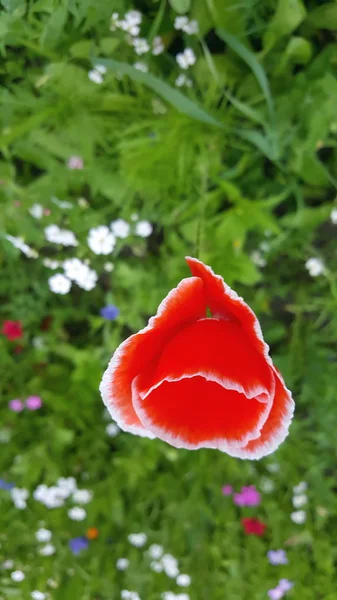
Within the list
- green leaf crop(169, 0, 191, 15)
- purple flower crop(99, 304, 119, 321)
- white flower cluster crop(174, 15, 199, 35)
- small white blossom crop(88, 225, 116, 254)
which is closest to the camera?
green leaf crop(169, 0, 191, 15)

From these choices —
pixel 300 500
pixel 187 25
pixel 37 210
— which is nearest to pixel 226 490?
pixel 300 500

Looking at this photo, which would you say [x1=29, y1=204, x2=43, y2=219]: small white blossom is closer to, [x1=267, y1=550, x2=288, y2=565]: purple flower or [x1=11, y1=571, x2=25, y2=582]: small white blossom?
[x1=11, y1=571, x2=25, y2=582]: small white blossom

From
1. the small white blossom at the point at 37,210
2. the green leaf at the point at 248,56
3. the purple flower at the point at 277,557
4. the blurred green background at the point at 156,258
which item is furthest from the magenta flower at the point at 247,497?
the green leaf at the point at 248,56

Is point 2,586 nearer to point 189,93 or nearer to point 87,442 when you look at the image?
point 87,442

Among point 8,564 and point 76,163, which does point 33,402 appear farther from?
point 76,163

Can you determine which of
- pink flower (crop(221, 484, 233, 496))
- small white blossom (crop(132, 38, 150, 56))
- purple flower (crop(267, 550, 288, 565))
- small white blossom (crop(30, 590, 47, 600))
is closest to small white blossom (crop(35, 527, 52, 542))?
small white blossom (crop(30, 590, 47, 600))

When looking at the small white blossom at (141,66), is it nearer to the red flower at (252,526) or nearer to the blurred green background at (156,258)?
the blurred green background at (156,258)

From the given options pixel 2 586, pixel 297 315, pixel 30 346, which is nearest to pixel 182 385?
pixel 297 315
